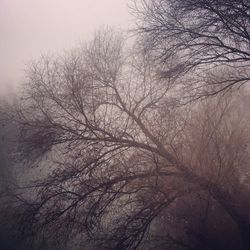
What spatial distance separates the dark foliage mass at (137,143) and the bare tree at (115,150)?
0.03m

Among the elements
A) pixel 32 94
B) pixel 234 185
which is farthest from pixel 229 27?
pixel 32 94

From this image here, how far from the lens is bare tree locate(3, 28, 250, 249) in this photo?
840 cm

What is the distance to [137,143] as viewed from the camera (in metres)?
8.98

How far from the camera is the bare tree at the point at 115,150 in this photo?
331 inches

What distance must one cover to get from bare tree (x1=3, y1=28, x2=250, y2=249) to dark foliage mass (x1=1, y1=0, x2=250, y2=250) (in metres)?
0.03

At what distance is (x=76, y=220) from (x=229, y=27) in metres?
5.09

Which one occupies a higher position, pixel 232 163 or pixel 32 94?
pixel 32 94

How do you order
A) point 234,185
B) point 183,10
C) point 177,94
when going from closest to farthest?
point 183,10 → point 177,94 → point 234,185

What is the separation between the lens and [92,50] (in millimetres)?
10086

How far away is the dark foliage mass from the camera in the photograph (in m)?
7.65

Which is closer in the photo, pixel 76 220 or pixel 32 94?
pixel 76 220

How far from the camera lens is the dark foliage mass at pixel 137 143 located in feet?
25.1

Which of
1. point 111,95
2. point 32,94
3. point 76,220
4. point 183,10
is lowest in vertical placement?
point 76,220

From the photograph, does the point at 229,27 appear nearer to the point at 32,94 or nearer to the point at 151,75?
the point at 151,75
